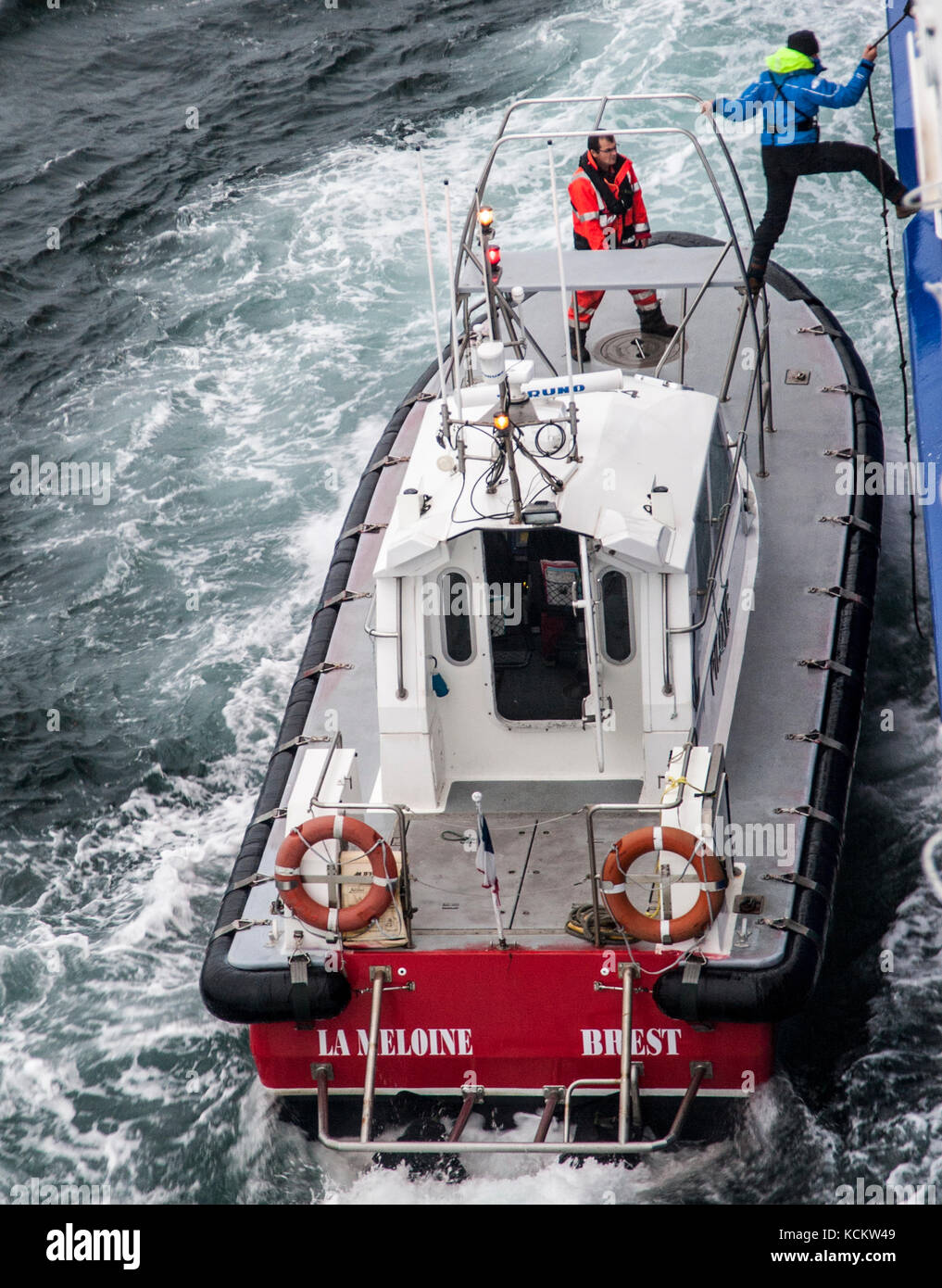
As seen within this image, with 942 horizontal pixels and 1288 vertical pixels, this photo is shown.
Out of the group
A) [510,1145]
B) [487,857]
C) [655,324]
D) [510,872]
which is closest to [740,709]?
[510,872]

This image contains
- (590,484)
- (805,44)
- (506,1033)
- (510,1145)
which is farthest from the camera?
(805,44)

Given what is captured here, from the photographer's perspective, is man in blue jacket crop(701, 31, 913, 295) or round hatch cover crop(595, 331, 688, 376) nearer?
man in blue jacket crop(701, 31, 913, 295)

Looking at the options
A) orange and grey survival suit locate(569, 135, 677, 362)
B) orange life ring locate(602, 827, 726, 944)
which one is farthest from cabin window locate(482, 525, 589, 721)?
orange and grey survival suit locate(569, 135, 677, 362)

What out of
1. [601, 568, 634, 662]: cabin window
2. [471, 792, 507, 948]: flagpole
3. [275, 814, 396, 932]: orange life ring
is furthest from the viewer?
[601, 568, 634, 662]: cabin window

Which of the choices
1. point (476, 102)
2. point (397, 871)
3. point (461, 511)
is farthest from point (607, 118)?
point (397, 871)

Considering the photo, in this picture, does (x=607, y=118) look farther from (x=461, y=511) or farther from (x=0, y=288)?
(x=461, y=511)

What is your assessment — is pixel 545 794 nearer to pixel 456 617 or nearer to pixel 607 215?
pixel 456 617

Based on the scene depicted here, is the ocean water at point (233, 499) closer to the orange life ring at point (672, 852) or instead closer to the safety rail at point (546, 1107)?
the safety rail at point (546, 1107)

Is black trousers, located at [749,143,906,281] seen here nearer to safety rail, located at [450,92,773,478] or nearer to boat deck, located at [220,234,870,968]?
safety rail, located at [450,92,773,478]

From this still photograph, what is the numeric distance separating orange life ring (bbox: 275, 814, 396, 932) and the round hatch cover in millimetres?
3379

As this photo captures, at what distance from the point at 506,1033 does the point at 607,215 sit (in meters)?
4.06

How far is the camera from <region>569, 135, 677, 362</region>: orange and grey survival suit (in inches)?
283

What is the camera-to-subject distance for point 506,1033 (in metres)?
5.05

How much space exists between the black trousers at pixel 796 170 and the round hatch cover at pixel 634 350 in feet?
2.09
